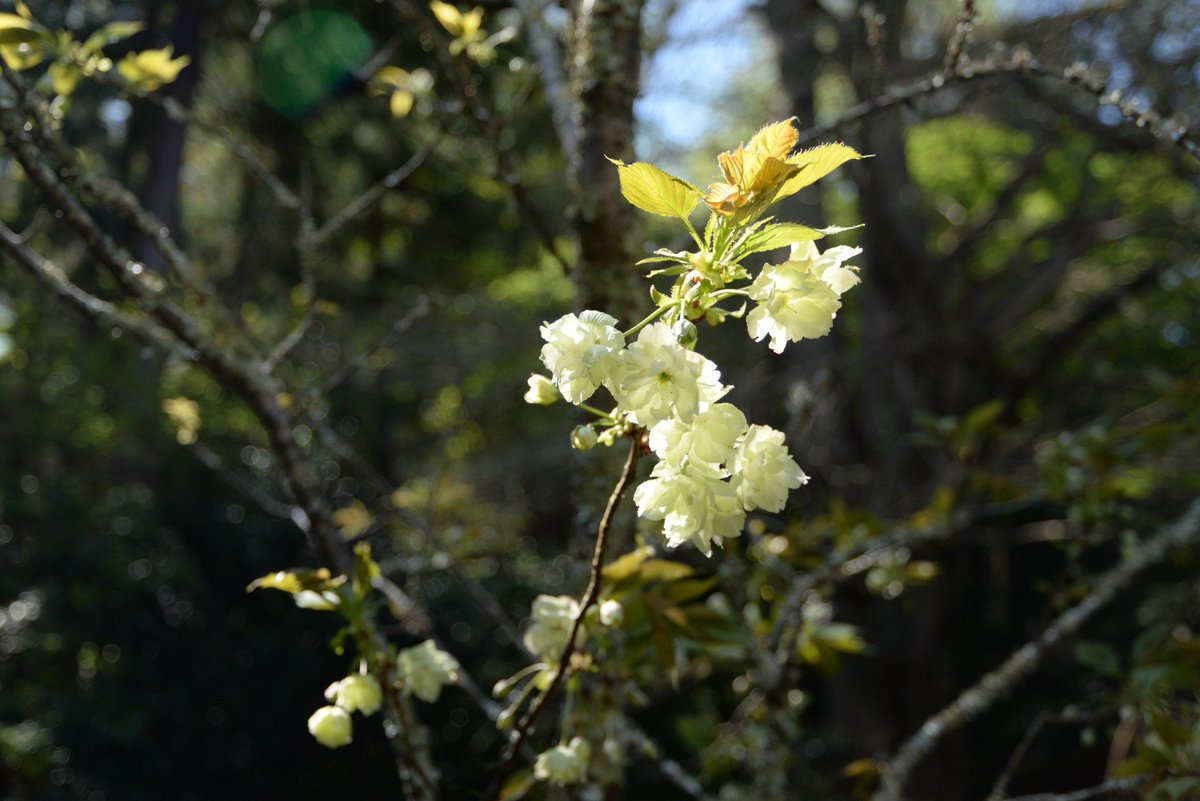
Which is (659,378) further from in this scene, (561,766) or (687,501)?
(561,766)

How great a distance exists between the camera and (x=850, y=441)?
16.9ft

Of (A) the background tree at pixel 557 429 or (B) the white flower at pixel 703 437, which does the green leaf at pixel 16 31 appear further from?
(B) the white flower at pixel 703 437

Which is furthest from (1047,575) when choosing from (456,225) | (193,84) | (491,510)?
(193,84)

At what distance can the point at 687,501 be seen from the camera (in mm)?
878

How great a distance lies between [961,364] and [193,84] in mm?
5499

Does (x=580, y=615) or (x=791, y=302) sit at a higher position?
(x=791, y=302)

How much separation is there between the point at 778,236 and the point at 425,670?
0.69 meters

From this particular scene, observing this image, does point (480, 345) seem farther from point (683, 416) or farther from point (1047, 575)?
point (683, 416)

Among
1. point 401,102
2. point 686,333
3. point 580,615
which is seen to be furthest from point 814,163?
point 401,102

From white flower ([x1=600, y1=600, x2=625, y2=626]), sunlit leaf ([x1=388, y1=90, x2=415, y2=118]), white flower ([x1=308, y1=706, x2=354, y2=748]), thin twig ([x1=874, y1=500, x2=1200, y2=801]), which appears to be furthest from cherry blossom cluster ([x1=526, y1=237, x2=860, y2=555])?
sunlit leaf ([x1=388, y1=90, x2=415, y2=118])

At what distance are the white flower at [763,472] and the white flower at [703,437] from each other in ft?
0.17

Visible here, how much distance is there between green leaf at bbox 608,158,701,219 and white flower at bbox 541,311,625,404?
109 mm

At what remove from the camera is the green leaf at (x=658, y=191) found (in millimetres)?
859

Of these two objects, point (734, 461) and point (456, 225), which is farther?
point (456, 225)
